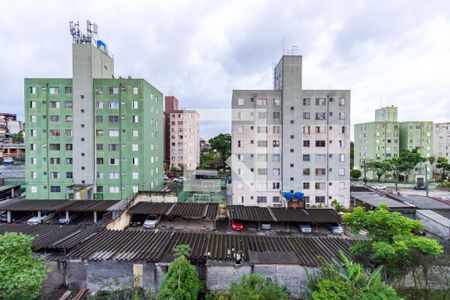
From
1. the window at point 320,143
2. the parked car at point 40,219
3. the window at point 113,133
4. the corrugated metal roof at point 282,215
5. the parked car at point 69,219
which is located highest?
the window at point 113,133

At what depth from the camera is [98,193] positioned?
30.4 metres

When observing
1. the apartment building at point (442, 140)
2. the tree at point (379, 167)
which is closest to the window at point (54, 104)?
the tree at point (379, 167)

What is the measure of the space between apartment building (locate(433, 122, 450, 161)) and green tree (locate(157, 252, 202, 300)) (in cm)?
8186

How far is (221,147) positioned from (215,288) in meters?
38.9

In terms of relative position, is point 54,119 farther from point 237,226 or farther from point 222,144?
point 222,144

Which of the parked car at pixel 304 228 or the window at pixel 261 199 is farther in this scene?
the window at pixel 261 199

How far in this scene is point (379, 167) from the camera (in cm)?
4688

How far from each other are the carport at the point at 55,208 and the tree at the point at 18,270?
1250 cm

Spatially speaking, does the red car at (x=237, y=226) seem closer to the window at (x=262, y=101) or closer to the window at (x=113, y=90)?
the window at (x=262, y=101)

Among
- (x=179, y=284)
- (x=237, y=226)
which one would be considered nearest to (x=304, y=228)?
(x=237, y=226)

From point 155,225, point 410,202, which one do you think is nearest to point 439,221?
point 410,202

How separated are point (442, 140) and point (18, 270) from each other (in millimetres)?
92773

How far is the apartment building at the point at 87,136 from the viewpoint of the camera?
1180 inches

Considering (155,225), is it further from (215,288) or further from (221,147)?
(221,147)
